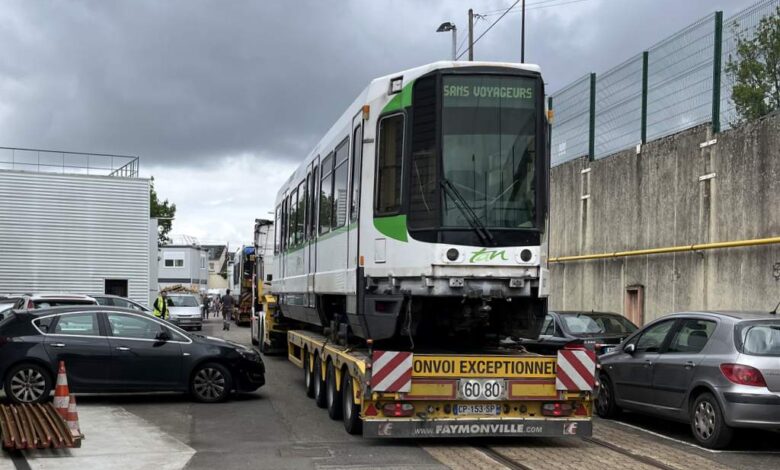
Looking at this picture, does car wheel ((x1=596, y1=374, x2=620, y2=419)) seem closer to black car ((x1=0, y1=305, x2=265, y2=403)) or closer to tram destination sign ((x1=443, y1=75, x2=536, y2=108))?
tram destination sign ((x1=443, y1=75, x2=536, y2=108))

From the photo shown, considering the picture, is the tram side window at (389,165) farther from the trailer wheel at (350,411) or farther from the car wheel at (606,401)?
the car wheel at (606,401)

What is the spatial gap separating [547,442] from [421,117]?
3856 mm

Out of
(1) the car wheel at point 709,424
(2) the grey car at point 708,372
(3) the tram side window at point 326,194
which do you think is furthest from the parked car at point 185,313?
(1) the car wheel at point 709,424

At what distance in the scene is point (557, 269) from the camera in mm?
24688

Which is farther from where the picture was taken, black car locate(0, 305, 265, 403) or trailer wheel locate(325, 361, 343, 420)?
black car locate(0, 305, 265, 403)

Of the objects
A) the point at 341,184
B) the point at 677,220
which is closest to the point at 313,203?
the point at 341,184

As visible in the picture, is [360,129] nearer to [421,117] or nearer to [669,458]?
[421,117]

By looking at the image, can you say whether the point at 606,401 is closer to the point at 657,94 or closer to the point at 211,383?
the point at 211,383

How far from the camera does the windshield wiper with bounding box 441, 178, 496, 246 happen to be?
361 inches

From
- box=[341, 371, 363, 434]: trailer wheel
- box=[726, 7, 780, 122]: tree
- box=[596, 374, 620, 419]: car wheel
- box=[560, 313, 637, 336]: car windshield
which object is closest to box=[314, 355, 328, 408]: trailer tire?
box=[341, 371, 363, 434]: trailer wheel

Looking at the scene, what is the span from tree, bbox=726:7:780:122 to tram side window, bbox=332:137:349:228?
8.63m

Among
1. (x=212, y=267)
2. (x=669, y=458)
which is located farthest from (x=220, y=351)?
(x=212, y=267)

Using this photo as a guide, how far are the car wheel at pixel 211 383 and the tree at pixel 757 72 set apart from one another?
10374mm

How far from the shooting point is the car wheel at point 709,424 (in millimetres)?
9320
